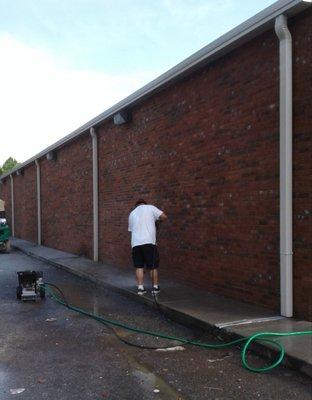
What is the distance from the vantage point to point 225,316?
675 cm

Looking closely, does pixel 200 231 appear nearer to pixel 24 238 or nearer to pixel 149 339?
pixel 149 339

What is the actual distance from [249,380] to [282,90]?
3705 millimetres

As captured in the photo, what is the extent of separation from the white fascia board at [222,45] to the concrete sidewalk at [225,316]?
3890 millimetres

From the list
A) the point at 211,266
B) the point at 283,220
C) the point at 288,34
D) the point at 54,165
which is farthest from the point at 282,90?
the point at 54,165

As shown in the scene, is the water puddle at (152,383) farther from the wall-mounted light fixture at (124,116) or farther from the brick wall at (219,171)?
the wall-mounted light fixture at (124,116)

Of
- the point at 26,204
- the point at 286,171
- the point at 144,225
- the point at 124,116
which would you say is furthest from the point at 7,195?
the point at 286,171

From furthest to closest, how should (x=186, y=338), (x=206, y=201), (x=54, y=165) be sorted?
(x=54, y=165) < (x=206, y=201) < (x=186, y=338)

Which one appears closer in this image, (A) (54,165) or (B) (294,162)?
(B) (294,162)

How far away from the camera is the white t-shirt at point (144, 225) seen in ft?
28.8

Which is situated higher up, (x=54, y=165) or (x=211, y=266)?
(x=54, y=165)

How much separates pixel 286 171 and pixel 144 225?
10.1 ft

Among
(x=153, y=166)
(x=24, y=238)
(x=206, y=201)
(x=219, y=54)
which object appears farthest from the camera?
(x=24, y=238)

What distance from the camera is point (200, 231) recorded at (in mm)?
8938

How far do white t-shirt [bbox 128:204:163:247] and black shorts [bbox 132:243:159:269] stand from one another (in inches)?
3.5
